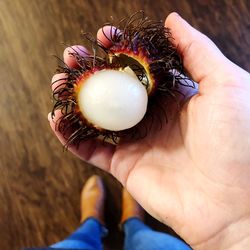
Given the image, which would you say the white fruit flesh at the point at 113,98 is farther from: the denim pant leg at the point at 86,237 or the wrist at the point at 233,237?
the denim pant leg at the point at 86,237

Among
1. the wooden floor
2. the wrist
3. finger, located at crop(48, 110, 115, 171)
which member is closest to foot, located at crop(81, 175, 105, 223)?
the wooden floor

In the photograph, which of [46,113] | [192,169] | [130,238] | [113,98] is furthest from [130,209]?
[113,98]

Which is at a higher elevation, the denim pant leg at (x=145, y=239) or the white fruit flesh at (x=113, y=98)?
the white fruit flesh at (x=113, y=98)

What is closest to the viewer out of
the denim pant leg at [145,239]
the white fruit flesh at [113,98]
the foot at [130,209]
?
the white fruit flesh at [113,98]

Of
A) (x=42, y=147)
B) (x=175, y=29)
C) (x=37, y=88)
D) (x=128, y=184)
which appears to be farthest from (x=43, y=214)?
(x=175, y=29)

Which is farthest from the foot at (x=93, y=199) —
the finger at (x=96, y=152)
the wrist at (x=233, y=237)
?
the wrist at (x=233, y=237)

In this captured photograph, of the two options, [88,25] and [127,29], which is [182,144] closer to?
[127,29]

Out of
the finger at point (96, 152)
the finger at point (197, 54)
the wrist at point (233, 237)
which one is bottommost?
the wrist at point (233, 237)

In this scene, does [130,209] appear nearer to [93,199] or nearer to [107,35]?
[93,199]
